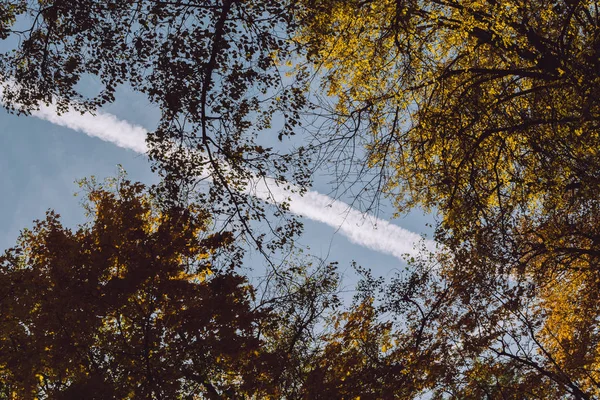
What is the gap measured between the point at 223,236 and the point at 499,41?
6.51 m

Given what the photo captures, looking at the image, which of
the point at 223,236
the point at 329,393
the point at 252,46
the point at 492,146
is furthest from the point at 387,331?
the point at 252,46

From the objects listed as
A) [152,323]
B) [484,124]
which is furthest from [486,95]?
[152,323]

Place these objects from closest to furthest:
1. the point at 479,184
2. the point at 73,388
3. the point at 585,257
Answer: the point at 73,388 → the point at 479,184 → the point at 585,257

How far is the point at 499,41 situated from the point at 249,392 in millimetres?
9916

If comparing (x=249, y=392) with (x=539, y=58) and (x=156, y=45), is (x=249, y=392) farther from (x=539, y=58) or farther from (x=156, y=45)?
(x=539, y=58)

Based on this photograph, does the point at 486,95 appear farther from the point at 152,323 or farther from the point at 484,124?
the point at 152,323

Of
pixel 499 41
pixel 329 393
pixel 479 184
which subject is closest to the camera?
pixel 499 41

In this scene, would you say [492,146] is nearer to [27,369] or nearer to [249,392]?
[249,392]

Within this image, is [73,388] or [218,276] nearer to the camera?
[218,276]

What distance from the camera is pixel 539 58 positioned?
831 centimetres

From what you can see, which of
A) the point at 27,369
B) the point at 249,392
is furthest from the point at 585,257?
the point at 27,369

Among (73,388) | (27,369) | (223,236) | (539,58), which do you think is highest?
(539,58)

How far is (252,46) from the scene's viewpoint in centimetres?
727

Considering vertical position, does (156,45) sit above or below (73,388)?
above
